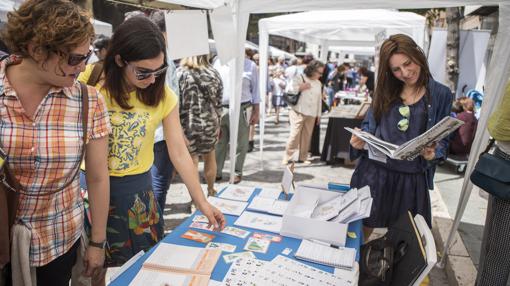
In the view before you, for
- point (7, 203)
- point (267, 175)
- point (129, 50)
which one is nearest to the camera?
point (7, 203)

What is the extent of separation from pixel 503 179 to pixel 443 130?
0.34 m

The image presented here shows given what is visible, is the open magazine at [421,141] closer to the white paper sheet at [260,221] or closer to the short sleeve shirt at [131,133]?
the white paper sheet at [260,221]

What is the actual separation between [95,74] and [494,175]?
6.20 ft

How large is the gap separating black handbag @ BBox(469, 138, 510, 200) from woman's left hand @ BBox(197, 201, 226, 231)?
129 cm

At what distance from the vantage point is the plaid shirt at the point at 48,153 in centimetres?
111

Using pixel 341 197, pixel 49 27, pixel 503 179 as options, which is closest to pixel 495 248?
pixel 503 179

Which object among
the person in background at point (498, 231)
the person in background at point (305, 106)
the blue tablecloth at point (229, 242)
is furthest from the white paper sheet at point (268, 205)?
the person in background at point (305, 106)

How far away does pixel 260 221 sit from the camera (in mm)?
1760

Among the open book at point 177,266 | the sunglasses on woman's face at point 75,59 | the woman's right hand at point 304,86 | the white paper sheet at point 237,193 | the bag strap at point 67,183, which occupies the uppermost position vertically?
the sunglasses on woman's face at point 75,59

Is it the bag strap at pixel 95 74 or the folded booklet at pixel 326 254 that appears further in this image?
the bag strap at pixel 95 74

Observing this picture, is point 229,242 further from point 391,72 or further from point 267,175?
point 267,175

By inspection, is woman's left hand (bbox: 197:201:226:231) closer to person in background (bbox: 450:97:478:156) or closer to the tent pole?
the tent pole

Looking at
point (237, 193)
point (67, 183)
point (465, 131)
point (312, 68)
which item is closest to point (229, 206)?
point (237, 193)

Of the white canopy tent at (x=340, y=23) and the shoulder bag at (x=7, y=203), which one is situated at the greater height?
the white canopy tent at (x=340, y=23)
